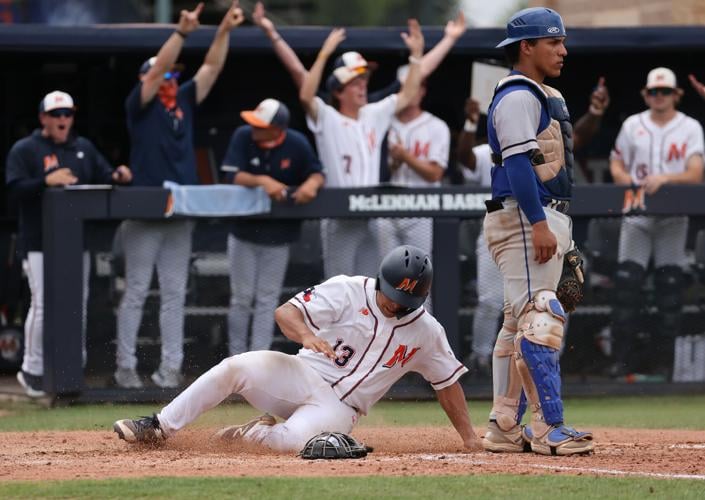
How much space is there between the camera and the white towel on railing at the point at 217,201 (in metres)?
9.28

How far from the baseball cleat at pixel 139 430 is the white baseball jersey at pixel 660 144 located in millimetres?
4839

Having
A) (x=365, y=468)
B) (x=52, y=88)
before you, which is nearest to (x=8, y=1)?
(x=52, y=88)

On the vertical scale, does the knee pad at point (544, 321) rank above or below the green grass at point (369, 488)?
above

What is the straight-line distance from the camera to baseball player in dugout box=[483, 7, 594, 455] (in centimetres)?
607

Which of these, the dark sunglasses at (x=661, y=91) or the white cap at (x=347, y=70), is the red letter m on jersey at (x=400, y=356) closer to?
the white cap at (x=347, y=70)

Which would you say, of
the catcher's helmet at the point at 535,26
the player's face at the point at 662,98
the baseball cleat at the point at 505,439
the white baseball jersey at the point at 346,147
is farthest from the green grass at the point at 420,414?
the catcher's helmet at the point at 535,26

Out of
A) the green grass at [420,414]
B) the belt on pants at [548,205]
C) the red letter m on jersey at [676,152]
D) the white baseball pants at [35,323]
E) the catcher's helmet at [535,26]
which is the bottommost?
the green grass at [420,414]

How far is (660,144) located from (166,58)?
3.46 m

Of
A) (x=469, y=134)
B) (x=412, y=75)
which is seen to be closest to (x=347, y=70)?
(x=412, y=75)

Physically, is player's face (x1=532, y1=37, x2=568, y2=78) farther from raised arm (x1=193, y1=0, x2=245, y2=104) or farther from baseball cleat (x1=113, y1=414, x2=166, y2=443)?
raised arm (x1=193, y1=0, x2=245, y2=104)

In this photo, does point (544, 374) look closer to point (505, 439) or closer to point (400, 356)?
point (505, 439)

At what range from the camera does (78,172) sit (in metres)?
9.68

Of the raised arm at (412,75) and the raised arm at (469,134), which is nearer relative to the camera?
the raised arm at (412,75)

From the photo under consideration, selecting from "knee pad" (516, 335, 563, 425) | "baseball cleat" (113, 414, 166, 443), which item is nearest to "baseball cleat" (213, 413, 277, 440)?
"baseball cleat" (113, 414, 166, 443)
